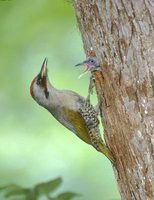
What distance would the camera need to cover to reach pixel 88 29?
3309 millimetres

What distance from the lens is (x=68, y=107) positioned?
4480 mm

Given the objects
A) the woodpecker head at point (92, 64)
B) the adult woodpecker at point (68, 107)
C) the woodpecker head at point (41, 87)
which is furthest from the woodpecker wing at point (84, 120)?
the woodpecker head at point (92, 64)

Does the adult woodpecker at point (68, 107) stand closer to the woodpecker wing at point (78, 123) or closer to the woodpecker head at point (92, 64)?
the woodpecker wing at point (78, 123)

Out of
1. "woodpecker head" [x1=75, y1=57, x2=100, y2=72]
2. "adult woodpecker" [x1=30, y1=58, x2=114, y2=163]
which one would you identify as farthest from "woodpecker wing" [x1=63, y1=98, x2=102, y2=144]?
"woodpecker head" [x1=75, y1=57, x2=100, y2=72]

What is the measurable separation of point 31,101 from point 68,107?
0.97 metres

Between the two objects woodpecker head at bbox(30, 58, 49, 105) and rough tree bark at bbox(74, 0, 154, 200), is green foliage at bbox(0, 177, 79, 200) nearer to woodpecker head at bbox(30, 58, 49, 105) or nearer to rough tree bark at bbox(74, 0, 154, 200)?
rough tree bark at bbox(74, 0, 154, 200)

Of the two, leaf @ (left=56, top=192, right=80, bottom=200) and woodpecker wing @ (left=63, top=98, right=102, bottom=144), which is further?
woodpecker wing @ (left=63, top=98, right=102, bottom=144)

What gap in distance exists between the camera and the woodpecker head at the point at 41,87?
14.5 ft

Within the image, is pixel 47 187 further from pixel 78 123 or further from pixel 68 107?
pixel 68 107

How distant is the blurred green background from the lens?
4895 mm

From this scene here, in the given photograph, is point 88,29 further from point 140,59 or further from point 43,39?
point 43,39

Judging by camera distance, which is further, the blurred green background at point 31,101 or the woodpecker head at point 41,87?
the blurred green background at point 31,101

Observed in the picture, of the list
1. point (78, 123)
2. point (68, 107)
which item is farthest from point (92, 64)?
point (68, 107)

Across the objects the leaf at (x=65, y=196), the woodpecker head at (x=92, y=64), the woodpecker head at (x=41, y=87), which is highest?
the woodpecker head at (x=41, y=87)
